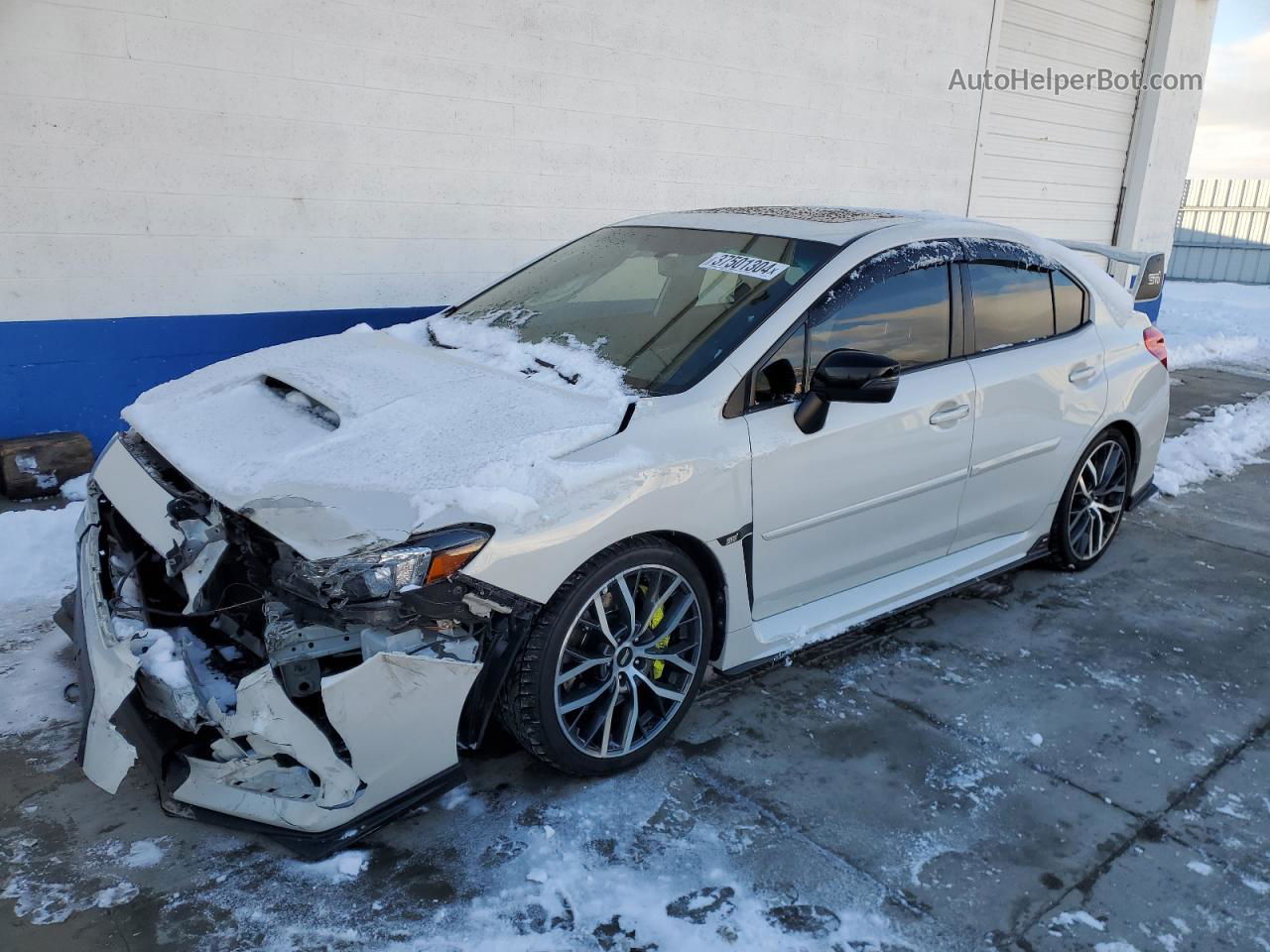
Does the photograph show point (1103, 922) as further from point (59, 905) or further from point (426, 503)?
point (59, 905)

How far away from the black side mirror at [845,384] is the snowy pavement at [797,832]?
1.08m

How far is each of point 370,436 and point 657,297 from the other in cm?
127

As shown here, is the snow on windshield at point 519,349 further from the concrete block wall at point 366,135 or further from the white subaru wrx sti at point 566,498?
the concrete block wall at point 366,135

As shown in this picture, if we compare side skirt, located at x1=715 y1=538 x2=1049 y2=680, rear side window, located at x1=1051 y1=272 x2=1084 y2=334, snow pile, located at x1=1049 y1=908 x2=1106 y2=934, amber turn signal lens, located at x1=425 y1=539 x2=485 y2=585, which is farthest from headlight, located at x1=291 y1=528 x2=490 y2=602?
rear side window, located at x1=1051 y1=272 x2=1084 y2=334

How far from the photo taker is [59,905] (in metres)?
2.39

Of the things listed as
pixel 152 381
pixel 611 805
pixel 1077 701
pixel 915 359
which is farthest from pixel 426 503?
pixel 152 381

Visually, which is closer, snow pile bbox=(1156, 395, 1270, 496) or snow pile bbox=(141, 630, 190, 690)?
snow pile bbox=(141, 630, 190, 690)

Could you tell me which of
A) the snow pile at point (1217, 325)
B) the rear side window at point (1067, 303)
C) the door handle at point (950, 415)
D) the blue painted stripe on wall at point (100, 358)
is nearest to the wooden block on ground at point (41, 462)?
the blue painted stripe on wall at point (100, 358)

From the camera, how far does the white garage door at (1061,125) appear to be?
1044 cm

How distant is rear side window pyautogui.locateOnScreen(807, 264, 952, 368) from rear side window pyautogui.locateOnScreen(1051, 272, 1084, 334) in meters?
0.81

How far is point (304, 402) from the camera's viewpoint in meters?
3.07

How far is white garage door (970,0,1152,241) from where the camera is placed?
1044 centimetres

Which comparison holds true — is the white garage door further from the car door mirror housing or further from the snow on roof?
the car door mirror housing

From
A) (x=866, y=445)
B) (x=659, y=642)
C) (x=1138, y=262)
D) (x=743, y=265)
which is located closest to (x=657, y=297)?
(x=743, y=265)
